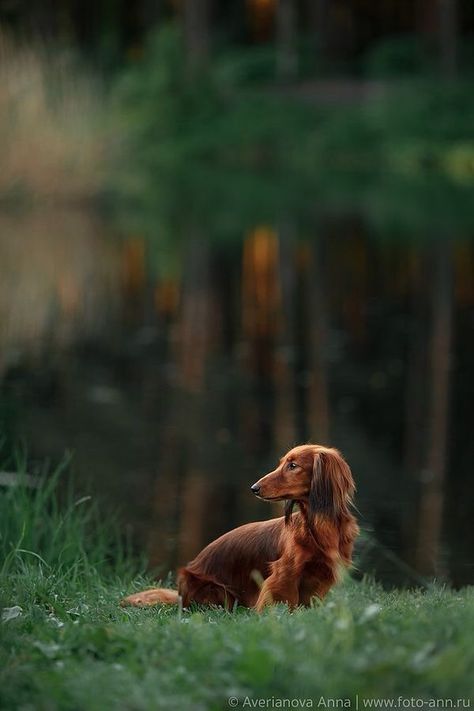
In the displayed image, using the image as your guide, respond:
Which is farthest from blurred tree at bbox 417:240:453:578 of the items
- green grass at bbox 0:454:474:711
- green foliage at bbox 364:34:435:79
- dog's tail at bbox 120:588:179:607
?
green foliage at bbox 364:34:435:79

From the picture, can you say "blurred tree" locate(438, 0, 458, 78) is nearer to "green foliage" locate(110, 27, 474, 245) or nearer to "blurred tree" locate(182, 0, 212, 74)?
"green foliage" locate(110, 27, 474, 245)

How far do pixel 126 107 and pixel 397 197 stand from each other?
9394 mm

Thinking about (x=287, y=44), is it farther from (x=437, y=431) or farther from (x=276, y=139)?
(x=437, y=431)

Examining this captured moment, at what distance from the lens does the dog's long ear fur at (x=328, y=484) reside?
18.2 ft

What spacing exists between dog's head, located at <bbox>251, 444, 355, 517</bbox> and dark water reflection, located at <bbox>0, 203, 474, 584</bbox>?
2554 millimetres

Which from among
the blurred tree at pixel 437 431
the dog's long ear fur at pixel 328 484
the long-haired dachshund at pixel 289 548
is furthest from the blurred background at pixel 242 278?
the dog's long ear fur at pixel 328 484

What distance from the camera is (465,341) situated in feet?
51.0

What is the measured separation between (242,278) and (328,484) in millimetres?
14982

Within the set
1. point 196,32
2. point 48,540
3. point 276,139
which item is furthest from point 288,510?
point 196,32

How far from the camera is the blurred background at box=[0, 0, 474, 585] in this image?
1056cm

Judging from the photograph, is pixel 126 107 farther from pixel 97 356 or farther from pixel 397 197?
pixel 97 356

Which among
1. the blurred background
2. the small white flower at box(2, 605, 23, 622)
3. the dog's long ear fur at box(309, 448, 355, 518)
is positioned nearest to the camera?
the small white flower at box(2, 605, 23, 622)

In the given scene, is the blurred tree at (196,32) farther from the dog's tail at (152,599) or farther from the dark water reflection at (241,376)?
the dog's tail at (152,599)

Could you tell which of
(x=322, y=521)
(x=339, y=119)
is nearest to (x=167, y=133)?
(x=339, y=119)
